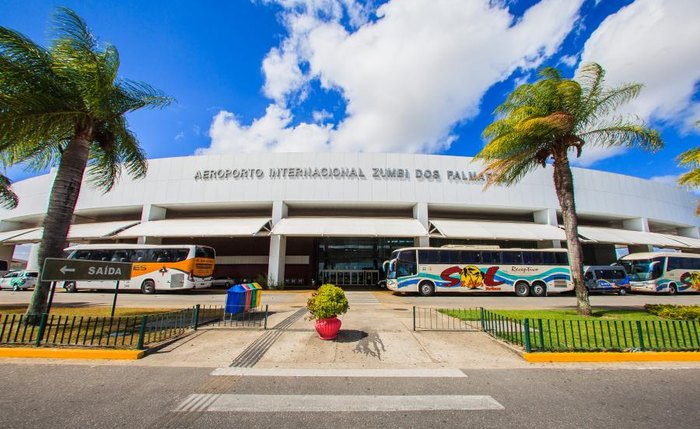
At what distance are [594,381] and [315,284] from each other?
2792 centimetres

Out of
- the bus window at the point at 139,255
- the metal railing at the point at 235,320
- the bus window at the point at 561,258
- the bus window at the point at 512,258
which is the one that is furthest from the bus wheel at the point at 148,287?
the bus window at the point at 561,258

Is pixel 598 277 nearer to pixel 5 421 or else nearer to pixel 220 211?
pixel 5 421

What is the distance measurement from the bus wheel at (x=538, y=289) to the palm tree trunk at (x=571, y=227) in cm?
982

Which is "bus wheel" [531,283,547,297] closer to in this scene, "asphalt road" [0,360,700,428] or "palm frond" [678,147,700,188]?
"palm frond" [678,147,700,188]

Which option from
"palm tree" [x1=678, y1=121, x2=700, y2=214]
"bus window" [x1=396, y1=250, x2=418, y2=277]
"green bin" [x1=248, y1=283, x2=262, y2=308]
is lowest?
"green bin" [x1=248, y1=283, x2=262, y2=308]

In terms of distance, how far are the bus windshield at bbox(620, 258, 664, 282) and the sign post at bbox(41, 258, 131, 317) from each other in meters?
33.9

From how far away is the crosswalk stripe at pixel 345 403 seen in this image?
3.95m

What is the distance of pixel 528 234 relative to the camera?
25.2 m

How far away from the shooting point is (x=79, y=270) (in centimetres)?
795

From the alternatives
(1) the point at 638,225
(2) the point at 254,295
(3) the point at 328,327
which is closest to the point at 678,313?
(3) the point at 328,327

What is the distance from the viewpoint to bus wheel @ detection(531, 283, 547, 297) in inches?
799

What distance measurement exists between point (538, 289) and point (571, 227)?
10844mm

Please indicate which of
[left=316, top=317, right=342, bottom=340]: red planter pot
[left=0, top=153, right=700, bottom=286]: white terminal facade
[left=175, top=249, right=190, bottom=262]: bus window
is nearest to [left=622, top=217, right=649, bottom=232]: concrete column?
[left=0, top=153, right=700, bottom=286]: white terminal facade

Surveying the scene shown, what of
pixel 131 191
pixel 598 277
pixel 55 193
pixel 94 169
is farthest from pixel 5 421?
pixel 598 277
